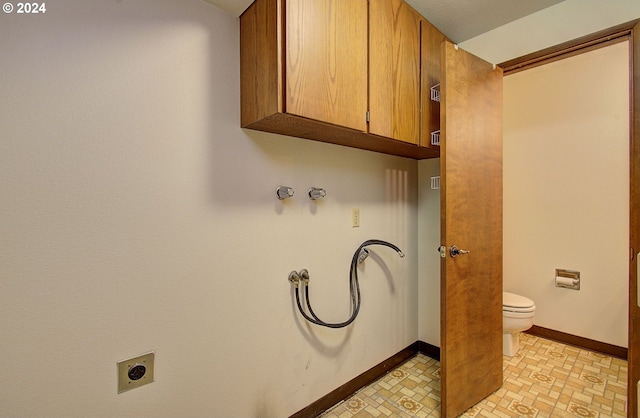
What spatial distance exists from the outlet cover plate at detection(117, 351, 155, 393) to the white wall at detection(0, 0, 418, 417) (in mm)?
25

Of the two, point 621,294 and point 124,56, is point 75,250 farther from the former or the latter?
point 621,294

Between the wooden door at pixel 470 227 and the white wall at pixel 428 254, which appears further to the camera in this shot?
the white wall at pixel 428 254

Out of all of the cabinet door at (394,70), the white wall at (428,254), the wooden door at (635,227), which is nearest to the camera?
the wooden door at (635,227)

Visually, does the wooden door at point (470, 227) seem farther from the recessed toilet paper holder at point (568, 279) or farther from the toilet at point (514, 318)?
the recessed toilet paper holder at point (568, 279)

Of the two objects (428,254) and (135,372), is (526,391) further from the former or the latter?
(135,372)

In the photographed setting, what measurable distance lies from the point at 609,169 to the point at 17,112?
338 centimetres

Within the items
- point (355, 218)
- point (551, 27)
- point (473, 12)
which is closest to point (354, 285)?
point (355, 218)

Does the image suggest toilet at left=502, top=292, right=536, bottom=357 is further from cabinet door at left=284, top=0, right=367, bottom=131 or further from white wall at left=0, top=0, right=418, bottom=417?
cabinet door at left=284, top=0, right=367, bottom=131

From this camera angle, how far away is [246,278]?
137 cm

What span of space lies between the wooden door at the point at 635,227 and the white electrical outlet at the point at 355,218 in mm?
1263

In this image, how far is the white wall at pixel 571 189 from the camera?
221 cm

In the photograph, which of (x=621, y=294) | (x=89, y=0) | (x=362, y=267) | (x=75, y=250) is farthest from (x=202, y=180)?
(x=621, y=294)

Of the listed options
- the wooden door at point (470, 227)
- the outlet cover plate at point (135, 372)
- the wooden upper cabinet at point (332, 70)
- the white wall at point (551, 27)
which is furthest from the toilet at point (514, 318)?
the outlet cover plate at point (135, 372)

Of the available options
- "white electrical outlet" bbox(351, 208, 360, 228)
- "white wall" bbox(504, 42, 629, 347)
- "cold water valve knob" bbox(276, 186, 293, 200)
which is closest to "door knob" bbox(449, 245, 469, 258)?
"white electrical outlet" bbox(351, 208, 360, 228)
